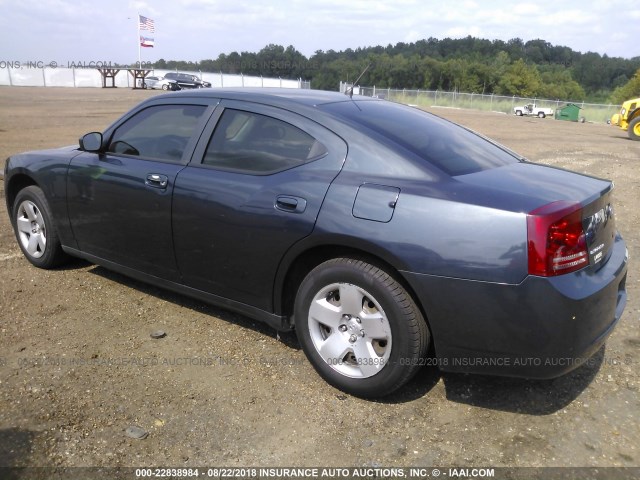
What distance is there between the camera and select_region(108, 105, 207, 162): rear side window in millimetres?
3697

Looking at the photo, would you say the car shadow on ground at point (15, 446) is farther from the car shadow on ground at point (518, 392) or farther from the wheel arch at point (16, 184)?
the wheel arch at point (16, 184)

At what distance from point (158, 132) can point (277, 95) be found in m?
0.94

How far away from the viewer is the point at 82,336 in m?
3.65

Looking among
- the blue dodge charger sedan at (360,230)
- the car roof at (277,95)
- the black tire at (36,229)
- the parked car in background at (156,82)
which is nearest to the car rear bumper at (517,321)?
the blue dodge charger sedan at (360,230)

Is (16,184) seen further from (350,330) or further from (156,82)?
(156,82)

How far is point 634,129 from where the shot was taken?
869 inches

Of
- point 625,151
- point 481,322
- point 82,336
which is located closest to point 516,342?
point 481,322

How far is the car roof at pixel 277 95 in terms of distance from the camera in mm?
3436

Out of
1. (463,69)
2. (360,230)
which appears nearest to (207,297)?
(360,230)

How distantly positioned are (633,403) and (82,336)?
3324 mm

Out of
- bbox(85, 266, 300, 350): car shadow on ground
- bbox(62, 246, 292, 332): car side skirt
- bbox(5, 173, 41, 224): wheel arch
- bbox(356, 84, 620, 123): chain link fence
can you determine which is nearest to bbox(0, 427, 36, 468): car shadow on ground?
bbox(62, 246, 292, 332): car side skirt

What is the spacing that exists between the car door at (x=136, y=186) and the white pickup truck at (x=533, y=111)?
50161 millimetres

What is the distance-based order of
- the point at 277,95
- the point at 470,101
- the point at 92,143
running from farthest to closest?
the point at 470,101, the point at 92,143, the point at 277,95

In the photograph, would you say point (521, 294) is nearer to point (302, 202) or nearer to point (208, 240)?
point (302, 202)
